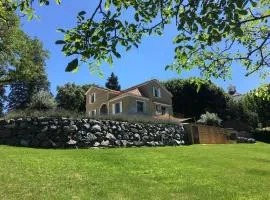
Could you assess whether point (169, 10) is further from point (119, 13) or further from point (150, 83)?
point (150, 83)

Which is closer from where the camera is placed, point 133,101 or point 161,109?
point 133,101

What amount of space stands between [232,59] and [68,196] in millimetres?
5542

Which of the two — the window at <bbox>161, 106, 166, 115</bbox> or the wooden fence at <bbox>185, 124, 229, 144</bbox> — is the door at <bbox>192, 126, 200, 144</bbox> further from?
the window at <bbox>161, 106, 166, 115</bbox>

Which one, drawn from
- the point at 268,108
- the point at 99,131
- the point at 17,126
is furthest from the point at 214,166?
the point at 268,108

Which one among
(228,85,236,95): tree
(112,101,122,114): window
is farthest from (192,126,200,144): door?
(228,85,236,95): tree

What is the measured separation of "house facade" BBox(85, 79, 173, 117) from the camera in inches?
1893

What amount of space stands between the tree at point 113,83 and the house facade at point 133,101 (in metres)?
23.1

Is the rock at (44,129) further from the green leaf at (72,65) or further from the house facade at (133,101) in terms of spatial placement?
the green leaf at (72,65)

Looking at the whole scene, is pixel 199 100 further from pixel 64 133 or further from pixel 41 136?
pixel 41 136

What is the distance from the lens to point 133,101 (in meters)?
48.2

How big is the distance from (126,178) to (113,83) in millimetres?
66236

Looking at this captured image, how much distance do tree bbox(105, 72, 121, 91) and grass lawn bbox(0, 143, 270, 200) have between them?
195 ft

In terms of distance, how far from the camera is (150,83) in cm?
5250

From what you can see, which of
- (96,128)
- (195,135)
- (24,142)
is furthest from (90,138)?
(195,135)
